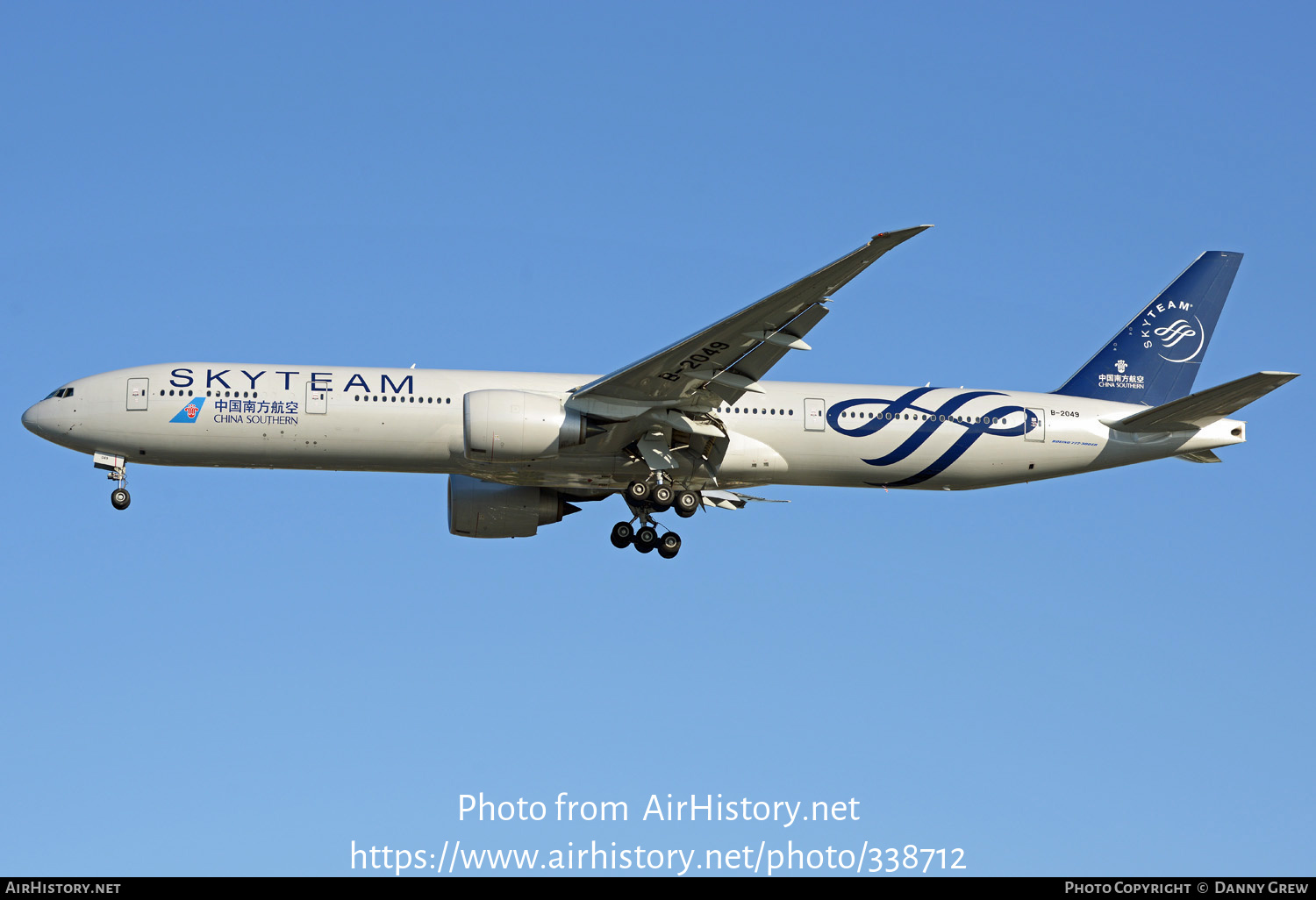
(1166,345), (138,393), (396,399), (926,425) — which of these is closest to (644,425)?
(396,399)

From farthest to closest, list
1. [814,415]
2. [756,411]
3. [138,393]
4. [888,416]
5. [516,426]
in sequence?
1. [888,416]
2. [814,415]
3. [756,411]
4. [138,393]
5. [516,426]

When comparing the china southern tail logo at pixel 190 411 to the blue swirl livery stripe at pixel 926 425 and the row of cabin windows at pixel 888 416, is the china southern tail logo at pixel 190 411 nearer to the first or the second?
the row of cabin windows at pixel 888 416

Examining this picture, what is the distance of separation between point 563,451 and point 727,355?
4054mm

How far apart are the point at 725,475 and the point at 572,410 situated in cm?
396

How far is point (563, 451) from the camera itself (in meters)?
29.8

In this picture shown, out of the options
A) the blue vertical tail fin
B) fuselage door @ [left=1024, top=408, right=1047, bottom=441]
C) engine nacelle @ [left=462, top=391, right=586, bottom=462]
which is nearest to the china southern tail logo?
engine nacelle @ [left=462, top=391, right=586, bottom=462]

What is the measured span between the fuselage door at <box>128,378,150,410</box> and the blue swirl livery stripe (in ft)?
48.3

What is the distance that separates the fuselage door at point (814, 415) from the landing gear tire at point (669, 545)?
4104 mm

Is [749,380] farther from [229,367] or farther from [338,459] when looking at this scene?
[229,367]

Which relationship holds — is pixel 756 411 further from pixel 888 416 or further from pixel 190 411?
pixel 190 411

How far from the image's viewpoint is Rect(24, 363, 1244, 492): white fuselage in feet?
98.9
